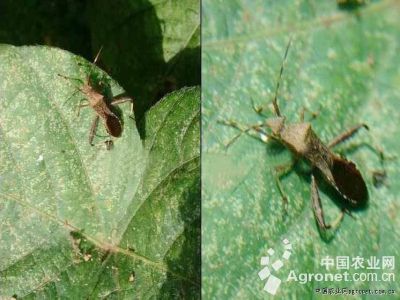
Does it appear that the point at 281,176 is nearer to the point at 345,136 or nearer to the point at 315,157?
the point at 315,157

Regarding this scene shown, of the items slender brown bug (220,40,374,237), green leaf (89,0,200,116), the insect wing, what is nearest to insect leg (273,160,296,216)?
slender brown bug (220,40,374,237)

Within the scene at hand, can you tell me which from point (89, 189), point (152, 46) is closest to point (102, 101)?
point (89, 189)

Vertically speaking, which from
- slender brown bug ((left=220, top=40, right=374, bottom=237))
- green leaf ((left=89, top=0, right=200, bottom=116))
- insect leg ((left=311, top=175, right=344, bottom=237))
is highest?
green leaf ((left=89, top=0, right=200, bottom=116))

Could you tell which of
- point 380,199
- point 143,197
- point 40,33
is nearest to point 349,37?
point 380,199

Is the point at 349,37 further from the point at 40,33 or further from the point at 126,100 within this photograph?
the point at 40,33

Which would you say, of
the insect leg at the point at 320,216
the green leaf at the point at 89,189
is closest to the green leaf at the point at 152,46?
the green leaf at the point at 89,189

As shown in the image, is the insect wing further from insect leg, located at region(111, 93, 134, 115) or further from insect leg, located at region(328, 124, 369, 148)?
Result: insect leg, located at region(111, 93, 134, 115)
